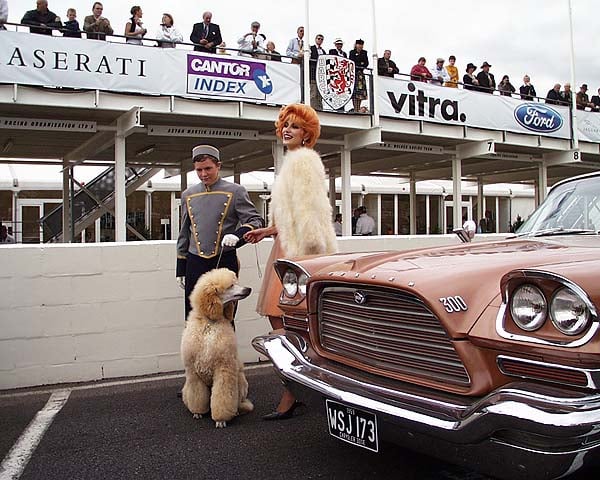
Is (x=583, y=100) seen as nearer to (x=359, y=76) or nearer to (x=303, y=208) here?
(x=359, y=76)

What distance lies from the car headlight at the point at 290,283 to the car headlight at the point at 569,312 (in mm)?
1594

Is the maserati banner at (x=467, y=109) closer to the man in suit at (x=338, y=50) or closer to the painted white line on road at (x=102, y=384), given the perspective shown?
the man in suit at (x=338, y=50)

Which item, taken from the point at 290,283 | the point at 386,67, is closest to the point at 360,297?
the point at 290,283

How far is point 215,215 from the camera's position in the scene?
451 centimetres

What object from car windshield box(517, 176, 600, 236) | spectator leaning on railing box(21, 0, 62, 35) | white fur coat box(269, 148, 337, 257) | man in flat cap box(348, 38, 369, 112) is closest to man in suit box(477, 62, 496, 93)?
man in flat cap box(348, 38, 369, 112)

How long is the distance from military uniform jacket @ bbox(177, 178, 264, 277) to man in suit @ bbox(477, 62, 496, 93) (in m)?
14.8

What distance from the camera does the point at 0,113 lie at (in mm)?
13289

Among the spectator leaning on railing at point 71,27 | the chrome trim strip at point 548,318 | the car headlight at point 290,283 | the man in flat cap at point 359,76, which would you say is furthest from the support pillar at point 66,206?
the chrome trim strip at point 548,318

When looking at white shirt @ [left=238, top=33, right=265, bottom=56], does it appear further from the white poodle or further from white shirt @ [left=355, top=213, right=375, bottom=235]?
the white poodle

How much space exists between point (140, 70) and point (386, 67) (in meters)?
6.49

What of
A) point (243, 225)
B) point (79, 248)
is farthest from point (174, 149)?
point (243, 225)

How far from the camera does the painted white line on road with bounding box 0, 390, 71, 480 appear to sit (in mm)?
3359

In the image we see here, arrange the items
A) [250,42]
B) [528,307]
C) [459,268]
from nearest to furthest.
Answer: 1. [528,307]
2. [459,268]
3. [250,42]

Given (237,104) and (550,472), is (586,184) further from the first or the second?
(237,104)
